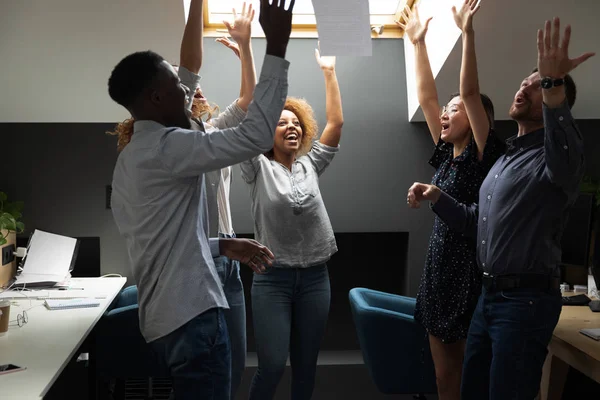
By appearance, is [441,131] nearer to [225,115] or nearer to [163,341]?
[225,115]

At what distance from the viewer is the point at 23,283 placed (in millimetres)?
3240

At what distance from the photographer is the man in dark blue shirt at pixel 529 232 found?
5.92ft

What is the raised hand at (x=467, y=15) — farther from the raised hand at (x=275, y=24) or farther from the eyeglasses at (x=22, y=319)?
the eyeglasses at (x=22, y=319)

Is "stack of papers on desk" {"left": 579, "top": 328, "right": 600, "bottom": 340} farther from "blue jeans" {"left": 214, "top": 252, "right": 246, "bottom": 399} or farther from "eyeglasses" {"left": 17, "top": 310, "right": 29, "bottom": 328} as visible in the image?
"eyeglasses" {"left": 17, "top": 310, "right": 29, "bottom": 328}

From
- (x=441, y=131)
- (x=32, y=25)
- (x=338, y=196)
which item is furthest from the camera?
(x=338, y=196)

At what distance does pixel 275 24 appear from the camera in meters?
1.55

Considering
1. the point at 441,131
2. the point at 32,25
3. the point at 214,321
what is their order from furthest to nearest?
1. the point at 32,25
2. the point at 441,131
3. the point at 214,321

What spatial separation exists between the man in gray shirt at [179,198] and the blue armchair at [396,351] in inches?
49.6

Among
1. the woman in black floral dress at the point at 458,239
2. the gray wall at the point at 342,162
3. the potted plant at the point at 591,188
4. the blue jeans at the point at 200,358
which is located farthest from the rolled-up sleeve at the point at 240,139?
the potted plant at the point at 591,188

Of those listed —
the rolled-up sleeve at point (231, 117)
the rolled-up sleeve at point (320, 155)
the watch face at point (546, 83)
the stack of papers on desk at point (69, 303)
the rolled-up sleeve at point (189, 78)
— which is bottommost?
the stack of papers on desk at point (69, 303)

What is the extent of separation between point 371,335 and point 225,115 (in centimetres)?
117

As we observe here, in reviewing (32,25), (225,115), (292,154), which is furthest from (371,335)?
(32,25)

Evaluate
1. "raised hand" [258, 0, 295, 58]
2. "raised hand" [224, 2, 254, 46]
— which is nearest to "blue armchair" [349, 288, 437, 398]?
"raised hand" [224, 2, 254, 46]

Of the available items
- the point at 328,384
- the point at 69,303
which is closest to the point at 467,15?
the point at 69,303
